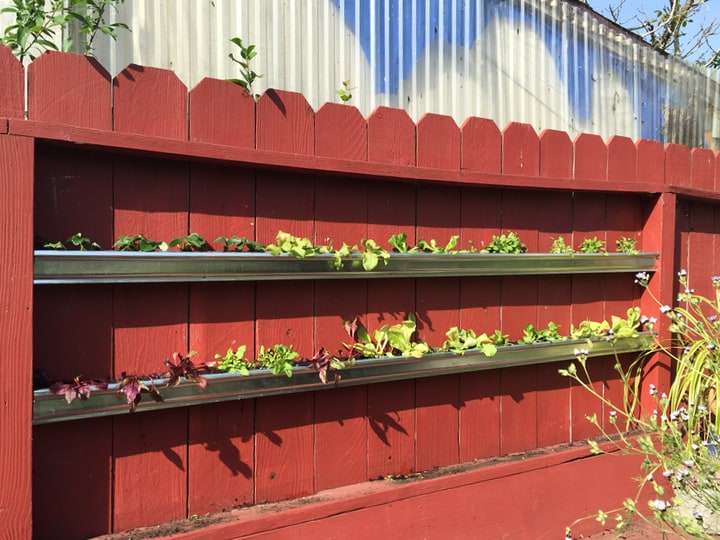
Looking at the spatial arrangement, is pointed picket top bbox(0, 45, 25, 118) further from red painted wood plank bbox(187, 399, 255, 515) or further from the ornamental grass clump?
the ornamental grass clump

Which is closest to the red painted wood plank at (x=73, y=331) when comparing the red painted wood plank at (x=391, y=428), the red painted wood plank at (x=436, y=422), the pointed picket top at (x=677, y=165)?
the red painted wood plank at (x=391, y=428)

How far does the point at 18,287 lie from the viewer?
1.90 meters

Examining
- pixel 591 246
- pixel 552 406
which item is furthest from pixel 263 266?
pixel 591 246

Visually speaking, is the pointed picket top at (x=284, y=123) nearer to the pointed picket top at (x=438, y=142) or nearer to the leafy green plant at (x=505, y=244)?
the pointed picket top at (x=438, y=142)

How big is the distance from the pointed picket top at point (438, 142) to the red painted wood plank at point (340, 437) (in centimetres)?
105

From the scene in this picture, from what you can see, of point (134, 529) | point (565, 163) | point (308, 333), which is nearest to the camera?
point (134, 529)

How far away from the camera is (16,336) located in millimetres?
1901

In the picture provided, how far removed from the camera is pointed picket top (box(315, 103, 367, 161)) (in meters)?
2.57

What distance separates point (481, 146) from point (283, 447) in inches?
64.2

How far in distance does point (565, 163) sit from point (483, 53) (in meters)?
1.40

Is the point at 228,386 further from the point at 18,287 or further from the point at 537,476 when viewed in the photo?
the point at 537,476

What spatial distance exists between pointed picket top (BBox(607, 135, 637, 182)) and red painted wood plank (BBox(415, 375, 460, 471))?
4.88 feet

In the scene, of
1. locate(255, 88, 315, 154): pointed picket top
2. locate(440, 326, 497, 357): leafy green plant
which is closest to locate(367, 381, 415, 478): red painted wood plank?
locate(440, 326, 497, 357): leafy green plant

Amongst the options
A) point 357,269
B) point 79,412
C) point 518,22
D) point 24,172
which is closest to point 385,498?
point 357,269
